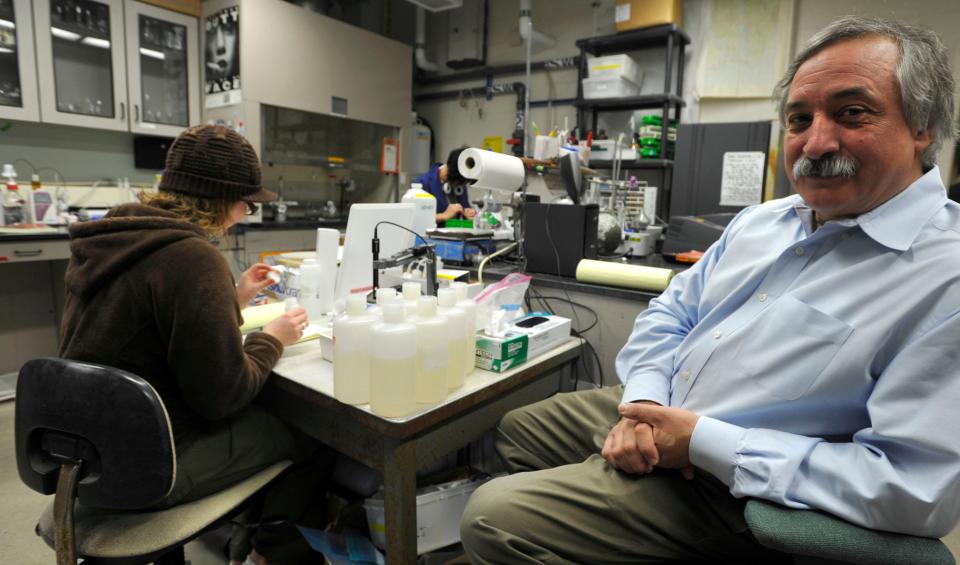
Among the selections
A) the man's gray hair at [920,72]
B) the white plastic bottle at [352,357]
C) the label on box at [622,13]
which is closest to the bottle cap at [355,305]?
the white plastic bottle at [352,357]

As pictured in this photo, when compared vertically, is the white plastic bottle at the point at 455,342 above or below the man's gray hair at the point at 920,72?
below

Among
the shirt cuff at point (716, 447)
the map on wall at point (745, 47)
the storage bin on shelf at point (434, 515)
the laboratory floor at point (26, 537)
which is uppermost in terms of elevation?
the map on wall at point (745, 47)

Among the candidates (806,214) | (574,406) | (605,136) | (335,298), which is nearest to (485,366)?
(574,406)

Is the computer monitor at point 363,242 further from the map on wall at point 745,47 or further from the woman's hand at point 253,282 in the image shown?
the map on wall at point 745,47

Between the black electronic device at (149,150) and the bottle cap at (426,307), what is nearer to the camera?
the bottle cap at (426,307)

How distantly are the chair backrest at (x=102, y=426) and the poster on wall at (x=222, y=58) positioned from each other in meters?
3.00

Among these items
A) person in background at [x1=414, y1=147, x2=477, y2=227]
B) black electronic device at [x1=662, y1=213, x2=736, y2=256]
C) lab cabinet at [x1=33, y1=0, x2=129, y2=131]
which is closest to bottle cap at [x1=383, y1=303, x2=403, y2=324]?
black electronic device at [x1=662, y1=213, x2=736, y2=256]

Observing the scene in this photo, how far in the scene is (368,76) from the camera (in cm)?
430

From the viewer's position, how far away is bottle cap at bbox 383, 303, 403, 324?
99 centimetres

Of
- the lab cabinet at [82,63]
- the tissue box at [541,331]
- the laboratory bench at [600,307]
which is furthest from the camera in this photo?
the lab cabinet at [82,63]

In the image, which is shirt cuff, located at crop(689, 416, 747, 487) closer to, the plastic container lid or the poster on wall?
the plastic container lid

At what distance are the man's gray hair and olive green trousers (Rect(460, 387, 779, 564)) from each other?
755 millimetres

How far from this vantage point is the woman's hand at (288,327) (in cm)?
128

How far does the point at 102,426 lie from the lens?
0.93 m
